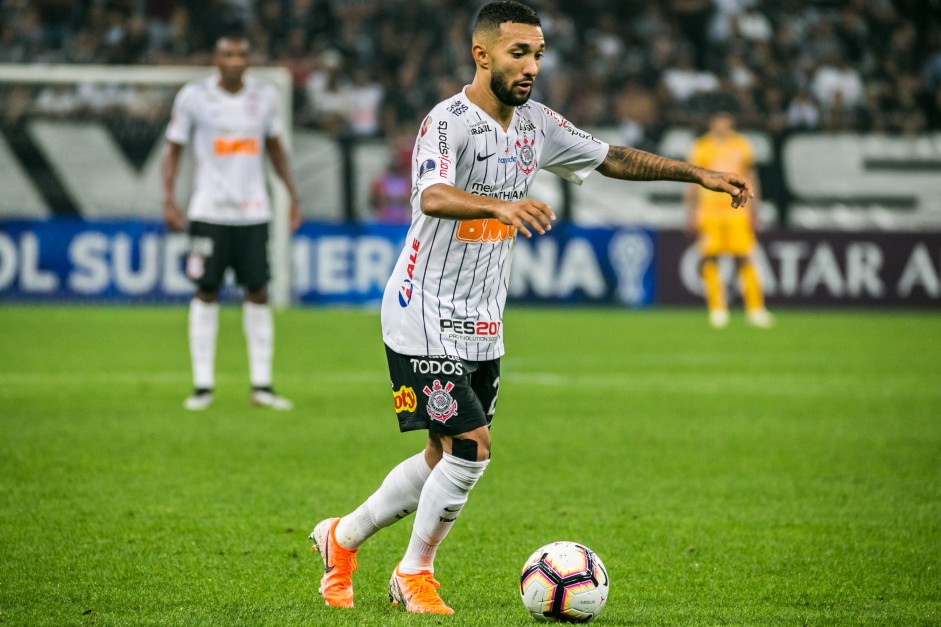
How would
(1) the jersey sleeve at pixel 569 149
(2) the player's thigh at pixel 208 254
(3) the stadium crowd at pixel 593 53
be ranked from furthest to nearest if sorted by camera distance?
(3) the stadium crowd at pixel 593 53
(2) the player's thigh at pixel 208 254
(1) the jersey sleeve at pixel 569 149

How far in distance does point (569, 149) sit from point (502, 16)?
65cm

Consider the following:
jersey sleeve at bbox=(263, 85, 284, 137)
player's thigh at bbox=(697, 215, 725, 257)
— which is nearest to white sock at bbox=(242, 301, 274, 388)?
jersey sleeve at bbox=(263, 85, 284, 137)

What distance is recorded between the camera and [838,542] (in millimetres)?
5934

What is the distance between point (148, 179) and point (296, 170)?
6.98ft

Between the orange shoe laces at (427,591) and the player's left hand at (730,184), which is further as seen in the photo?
the player's left hand at (730,184)

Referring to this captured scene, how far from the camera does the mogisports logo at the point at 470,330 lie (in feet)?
15.3

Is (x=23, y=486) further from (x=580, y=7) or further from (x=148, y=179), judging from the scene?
(x=580, y=7)

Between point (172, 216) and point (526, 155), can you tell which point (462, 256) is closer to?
point (526, 155)

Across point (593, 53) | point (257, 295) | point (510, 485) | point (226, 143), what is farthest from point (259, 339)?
point (593, 53)

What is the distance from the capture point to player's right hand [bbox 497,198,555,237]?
4.02 metres

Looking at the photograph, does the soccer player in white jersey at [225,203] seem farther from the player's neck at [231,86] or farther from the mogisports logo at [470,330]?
the mogisports logo at [470,330]

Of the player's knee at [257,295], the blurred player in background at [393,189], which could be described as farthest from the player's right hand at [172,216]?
the blurred player in background at [393,189]

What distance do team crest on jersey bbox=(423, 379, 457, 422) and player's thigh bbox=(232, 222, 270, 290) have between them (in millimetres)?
5222

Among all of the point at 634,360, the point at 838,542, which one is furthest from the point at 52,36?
the point at 838,542
